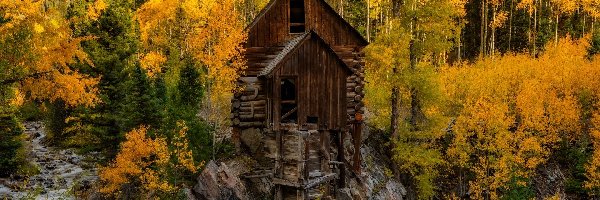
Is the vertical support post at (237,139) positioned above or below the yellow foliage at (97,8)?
below

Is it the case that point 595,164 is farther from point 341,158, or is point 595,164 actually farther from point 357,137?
point 341,158

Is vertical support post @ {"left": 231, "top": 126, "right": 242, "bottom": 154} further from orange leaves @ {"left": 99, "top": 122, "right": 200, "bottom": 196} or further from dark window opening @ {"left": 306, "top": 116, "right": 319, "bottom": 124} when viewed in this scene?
dark window opening @ {"left": 306, "top": 116, "right": 319, "bottom": 124}

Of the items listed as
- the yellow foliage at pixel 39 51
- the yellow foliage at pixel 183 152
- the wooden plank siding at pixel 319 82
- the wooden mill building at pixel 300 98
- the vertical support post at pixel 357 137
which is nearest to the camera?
the yellow foliage at pixel 39 51

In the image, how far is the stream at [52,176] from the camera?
2084 centimetres

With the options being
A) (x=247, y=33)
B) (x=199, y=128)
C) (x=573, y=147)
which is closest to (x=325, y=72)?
(x=247, y=33)

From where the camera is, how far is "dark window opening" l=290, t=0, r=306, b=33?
2498cm

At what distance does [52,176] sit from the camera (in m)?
23.6

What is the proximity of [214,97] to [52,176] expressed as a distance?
33.4ft

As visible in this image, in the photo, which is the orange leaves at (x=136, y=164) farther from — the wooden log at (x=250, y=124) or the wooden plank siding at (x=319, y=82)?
the wooden plank siding at (x=319, y=82)

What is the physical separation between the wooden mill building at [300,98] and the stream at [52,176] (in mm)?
8381

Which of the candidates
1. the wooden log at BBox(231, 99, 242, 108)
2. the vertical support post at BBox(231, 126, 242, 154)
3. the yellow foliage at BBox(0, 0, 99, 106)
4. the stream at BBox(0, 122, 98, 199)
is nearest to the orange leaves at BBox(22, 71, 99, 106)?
the yellow foliage at BBox(0, 0, 99, 106)

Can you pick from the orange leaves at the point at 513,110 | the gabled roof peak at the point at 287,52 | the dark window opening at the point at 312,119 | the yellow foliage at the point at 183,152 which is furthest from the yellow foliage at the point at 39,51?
the orange leaves at the point at 513,110

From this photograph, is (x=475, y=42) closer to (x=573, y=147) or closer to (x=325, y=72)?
(x=573, y=147)

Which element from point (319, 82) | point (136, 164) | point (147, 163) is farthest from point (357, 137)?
point (136, 164)
